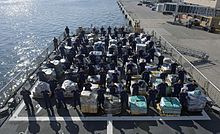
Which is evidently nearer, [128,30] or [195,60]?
[195,60]

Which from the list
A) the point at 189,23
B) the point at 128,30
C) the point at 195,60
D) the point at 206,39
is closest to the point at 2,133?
the point at 195,60

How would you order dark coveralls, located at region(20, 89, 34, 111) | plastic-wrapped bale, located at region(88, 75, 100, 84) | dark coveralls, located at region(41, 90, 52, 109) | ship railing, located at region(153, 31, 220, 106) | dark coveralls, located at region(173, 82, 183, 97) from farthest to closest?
1. plastic-wrapped bale, located at region(88, 75, 100, 84)
2. ship railing, located at region(153, 31, 220, 106)
3. dark coveralls, located at region(173, 82, 183, 97)
4. dark coveralls, located at region(41, 90, 52, 109)
5. dark coveralls, located at region(20, 89, 34, 111)

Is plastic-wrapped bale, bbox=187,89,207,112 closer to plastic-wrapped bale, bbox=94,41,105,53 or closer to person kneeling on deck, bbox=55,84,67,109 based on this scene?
person kneeling on deck, bbox=55,84,67,109

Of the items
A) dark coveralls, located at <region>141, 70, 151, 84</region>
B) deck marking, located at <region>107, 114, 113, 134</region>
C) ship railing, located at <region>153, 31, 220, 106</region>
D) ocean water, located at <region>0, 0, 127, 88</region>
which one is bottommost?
ocean water, located at <region>0, 0, 127, 88</region>

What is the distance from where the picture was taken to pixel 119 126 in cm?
1248

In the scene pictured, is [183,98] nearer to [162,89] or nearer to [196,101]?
[196,101]

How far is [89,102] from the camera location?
514 inches

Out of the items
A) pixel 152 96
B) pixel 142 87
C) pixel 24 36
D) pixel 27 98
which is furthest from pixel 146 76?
pixel 24 36

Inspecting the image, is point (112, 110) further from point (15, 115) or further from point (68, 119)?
point (15, 115)

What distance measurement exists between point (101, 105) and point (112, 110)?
0.84 meters

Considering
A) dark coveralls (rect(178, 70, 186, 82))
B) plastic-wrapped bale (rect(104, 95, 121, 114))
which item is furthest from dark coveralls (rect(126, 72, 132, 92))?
dark coveralls (rect(178, 70, 186, 82))

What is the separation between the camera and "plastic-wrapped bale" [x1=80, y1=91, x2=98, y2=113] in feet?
42.4

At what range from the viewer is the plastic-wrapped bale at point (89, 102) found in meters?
12.9

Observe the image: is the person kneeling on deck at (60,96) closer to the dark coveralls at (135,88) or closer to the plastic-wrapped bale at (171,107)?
the dark coveralls at (135,88)
